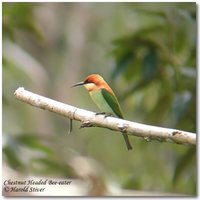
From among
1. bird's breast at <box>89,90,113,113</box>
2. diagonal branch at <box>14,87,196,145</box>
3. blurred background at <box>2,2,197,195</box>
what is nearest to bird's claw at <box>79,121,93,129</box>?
diagonal branch at <box>14,87,196,145</box>

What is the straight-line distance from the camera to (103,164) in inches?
99.6

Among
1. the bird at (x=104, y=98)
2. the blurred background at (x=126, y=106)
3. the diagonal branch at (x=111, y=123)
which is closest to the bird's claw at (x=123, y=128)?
the diagonal branch at (x=111, y=123)

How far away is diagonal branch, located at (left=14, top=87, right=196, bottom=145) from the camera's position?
1.48 m

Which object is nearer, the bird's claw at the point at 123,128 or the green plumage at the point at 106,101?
the bird's claw at the point at 123,128

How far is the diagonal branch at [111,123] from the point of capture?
4.85 ft

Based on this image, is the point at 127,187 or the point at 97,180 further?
the point at 127,187

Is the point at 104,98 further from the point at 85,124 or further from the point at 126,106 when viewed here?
the point at 126,106

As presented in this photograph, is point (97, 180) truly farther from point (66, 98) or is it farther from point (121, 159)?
point (66, 98)

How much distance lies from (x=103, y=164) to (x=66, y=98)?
0.97 feet

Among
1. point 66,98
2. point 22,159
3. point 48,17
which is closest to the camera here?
point 22,159

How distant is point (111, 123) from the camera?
1.63 metres

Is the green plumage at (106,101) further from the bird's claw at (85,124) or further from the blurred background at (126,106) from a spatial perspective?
the blurred background at (126,106)

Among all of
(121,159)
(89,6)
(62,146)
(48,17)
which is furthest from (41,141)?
(89,6)

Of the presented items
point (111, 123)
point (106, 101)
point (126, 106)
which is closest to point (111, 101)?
point (106, 101)
